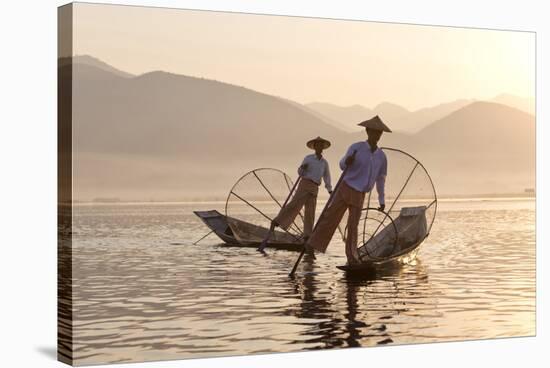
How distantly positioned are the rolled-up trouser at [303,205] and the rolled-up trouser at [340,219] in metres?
0.09

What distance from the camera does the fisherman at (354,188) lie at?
39.2 feet

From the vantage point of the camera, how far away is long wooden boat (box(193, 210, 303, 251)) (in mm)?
11547

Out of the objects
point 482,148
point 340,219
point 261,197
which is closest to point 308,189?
point 261,197

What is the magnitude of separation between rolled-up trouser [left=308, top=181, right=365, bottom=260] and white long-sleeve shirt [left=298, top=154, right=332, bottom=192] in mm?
245

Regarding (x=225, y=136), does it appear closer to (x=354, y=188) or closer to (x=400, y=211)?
(x=354, y=188)

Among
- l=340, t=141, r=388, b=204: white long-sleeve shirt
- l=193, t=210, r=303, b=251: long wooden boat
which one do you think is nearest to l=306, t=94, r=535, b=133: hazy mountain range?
l=340, t=141, r=388, b=204: white long-sleeve shirt

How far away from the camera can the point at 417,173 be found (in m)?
12.1

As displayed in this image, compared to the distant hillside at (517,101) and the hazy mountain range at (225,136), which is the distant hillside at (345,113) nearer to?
the hazy mountain range at (225,136)

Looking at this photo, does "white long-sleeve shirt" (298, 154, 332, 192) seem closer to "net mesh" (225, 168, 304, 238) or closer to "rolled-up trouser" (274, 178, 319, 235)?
"rolled-up trouser" (274, 178, 319, 235)

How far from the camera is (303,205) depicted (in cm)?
1189

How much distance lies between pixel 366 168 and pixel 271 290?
1.40 meters

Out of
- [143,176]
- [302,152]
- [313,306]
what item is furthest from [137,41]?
[313,306]

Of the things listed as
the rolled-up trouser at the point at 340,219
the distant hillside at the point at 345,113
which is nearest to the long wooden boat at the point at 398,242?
the rolled-up trouser at the point at 340,219

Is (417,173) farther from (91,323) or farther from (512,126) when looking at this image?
(91,323)
